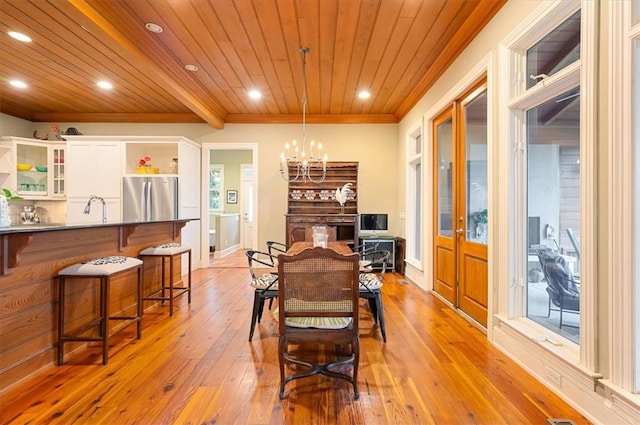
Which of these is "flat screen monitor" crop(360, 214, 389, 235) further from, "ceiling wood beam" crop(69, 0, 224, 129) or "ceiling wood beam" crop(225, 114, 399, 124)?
"ceiling wood beam" crop(69, 0, 224, 129)

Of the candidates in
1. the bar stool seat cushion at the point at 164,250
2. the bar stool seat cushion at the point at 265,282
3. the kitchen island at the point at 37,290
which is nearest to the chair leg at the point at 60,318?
the kitchen island at the point at 37,290

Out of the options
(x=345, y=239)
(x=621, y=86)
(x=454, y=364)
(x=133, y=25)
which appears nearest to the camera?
(x=621, y=86)

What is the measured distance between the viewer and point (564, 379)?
1.95m

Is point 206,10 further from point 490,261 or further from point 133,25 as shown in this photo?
point 490,261

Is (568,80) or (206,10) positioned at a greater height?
(206,10)

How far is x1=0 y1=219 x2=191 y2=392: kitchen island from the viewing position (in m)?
2.01

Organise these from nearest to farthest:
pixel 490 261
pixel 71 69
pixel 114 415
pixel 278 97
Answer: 1. pixel 114 415
2. pixel 490 261
3. pixel 71 69
4. pixel 278 97

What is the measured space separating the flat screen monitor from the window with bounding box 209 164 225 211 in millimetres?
4945

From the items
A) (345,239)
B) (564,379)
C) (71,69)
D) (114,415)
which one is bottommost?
(114,415)

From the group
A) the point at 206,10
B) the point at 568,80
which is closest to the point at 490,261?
the point at 568,80

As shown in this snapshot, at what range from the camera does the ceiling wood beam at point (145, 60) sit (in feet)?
8.89

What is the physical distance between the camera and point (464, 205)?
3531mm

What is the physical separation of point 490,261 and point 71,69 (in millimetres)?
5361

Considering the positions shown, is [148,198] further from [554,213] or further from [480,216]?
[554,213]
